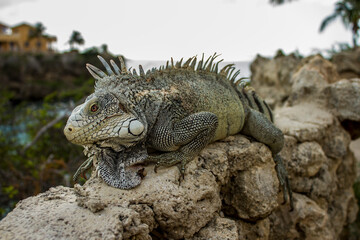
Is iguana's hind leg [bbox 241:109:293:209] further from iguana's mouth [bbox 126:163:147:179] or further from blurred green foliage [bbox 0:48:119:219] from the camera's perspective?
blurred green foliage [bbox 0:48:119:219]

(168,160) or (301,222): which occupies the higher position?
(168,160)

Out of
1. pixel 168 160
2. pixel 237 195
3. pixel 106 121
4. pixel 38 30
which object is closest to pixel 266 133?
pixel 237 195

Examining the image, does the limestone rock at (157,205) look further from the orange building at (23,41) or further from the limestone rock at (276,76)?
the orange building at (23,41)

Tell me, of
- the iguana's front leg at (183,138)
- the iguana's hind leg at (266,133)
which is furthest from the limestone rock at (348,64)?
the iguana's front leg at (183,138)

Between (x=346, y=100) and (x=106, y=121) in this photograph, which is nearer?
(x=106, y=121)

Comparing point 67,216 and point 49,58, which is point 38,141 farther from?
point 49,58

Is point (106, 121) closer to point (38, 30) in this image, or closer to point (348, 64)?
point (348, 64)

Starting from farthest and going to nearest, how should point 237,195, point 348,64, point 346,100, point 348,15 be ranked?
point 348,15
point 348,64
point 346,100
point 237,195

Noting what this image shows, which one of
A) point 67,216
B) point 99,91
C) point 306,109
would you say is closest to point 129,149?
point 99,91

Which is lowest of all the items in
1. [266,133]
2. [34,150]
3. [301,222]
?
[301,222]
